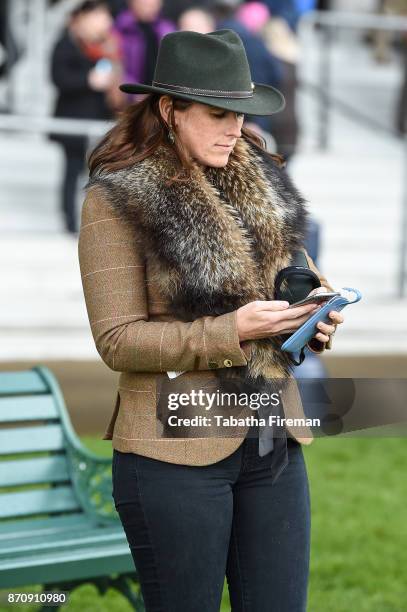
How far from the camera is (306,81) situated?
47.7ft

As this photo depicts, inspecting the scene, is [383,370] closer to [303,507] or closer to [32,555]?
[32,555]

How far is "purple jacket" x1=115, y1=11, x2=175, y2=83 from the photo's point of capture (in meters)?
10.2

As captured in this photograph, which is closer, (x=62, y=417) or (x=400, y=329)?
(x=62, y=417)

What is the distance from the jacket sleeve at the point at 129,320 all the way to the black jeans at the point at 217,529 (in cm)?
21

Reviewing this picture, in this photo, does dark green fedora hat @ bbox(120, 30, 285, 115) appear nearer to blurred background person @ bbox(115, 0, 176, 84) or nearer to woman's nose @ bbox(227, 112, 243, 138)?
woman's nose @ bbox(227, 112, 243, 138)

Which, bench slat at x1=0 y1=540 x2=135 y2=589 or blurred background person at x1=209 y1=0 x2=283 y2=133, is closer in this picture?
bench slat at x1=0 y1=540 x2=135 y2=589

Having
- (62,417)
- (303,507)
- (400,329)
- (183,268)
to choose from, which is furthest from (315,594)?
(400,329)

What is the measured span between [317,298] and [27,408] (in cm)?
221

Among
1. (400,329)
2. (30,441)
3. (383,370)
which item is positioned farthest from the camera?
(400,329)

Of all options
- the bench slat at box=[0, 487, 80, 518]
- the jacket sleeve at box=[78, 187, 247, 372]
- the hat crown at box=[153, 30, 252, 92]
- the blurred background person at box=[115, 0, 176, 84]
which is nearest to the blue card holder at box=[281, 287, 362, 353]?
the jacket sleeve at box=[78, 187, 247, 372]

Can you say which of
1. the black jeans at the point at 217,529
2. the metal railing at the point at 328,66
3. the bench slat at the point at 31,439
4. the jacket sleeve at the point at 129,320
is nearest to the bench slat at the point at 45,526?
the bench slat at the point at 31,439

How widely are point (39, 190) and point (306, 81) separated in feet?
14.1

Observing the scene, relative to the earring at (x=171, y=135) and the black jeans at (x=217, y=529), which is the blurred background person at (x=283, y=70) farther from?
the black jeans at (x=217, y=529)

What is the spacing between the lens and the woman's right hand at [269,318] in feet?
8.85
